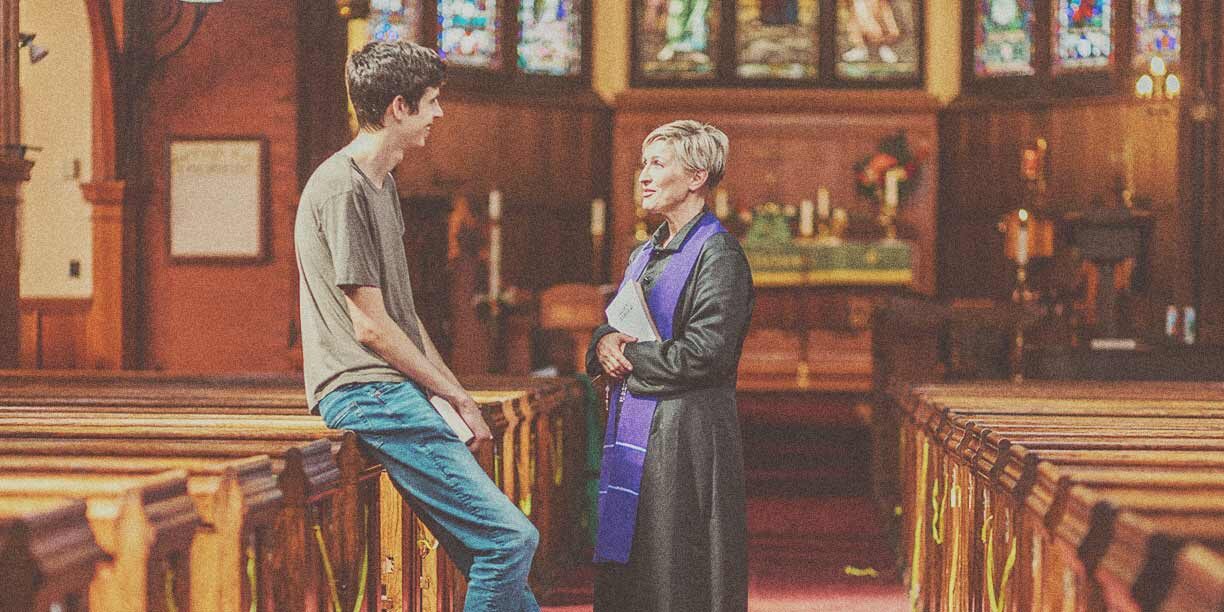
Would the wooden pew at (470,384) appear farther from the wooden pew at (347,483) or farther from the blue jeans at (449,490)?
the blue jeans at (449,490)

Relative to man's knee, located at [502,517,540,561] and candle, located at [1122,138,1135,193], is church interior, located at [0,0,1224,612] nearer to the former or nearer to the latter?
candle, located at [1122,138,1135,193]

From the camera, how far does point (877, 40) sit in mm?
14508

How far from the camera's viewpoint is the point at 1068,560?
2.38 metres

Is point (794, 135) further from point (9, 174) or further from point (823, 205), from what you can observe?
point (9, 174)

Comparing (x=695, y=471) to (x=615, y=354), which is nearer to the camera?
(x=695, y=471)

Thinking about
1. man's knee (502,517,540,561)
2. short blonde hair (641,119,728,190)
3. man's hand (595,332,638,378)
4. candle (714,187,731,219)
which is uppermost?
candle (714,187,731,219)

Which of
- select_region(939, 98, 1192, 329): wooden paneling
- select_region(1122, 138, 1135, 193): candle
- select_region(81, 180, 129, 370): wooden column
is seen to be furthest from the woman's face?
select_region(1122, 138, 1135, 193): candle

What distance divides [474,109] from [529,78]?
0.91 meters

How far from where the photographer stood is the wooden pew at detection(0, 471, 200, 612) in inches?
82.4

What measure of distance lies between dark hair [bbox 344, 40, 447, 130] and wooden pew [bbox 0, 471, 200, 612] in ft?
2.85

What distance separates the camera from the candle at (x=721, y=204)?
13.4 meters

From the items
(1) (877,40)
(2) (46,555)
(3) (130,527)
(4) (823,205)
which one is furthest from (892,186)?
(2) (46,555)

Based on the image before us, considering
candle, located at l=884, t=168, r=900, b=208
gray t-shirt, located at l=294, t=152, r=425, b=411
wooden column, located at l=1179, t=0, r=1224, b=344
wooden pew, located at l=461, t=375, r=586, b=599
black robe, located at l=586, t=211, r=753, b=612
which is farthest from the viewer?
candle, located at l=884, t=168, r=900, b=208

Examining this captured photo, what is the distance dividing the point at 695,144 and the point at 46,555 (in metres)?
1.76
